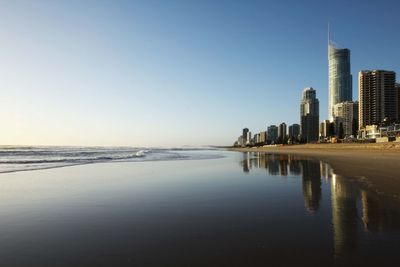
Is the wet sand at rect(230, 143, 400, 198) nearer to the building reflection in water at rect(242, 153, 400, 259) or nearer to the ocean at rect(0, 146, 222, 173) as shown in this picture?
the building reflection in water at rect(242, 153, 400, 259)

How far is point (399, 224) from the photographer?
8367 mm

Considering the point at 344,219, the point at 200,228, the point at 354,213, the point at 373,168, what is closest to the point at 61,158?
the point at 373,168

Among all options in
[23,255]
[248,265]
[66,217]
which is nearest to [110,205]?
[66,217]

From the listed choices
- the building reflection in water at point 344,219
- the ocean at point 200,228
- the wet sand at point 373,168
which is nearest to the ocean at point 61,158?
the ocean at point 200,228

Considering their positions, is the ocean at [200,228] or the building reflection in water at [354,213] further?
the building reflection in water at [354,213]

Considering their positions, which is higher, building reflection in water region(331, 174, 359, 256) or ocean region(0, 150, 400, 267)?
building reflection in water region(331, 174, 359, 256)

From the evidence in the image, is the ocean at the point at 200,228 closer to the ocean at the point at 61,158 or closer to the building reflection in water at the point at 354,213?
the building reflection in water at the point at 354,213

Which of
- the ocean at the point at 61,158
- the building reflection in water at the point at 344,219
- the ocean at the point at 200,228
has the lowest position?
the ocean at the point at 61,158

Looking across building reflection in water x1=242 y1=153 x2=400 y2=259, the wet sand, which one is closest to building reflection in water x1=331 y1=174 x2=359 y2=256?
building reflection in water x1=242 y1=153 x2=400 y2=259

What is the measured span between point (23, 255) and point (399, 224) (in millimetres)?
8238

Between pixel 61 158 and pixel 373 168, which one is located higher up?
pixel 373 168

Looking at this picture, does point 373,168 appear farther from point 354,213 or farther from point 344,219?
point 344,219

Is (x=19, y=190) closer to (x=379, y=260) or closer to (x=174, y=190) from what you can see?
(x=174, y=190)

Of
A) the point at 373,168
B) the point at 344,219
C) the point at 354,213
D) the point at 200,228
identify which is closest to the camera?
the point at 200,228
